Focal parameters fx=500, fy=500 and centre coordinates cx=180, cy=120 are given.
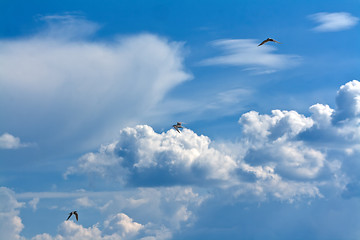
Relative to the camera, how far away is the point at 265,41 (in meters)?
179
